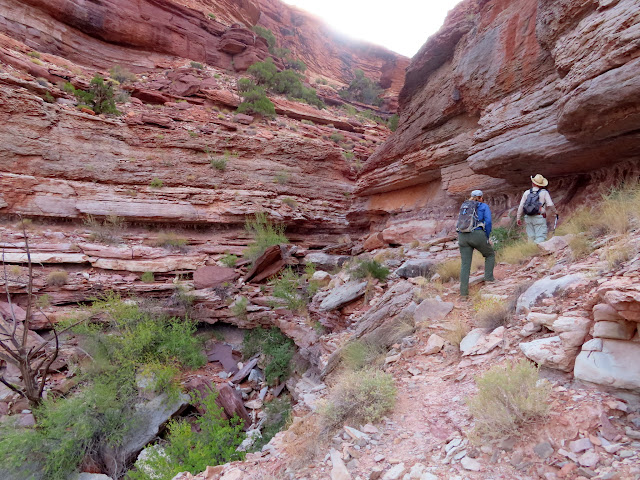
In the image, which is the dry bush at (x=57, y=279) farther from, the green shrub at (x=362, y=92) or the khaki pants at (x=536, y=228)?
the green shrub at (x=362, y=92)

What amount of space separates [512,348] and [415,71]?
11104 mm

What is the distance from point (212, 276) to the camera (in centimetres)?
1041

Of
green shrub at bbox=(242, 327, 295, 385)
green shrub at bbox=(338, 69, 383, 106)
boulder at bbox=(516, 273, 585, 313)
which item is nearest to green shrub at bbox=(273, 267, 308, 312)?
green shrub at bbox=(242, 327, 295, 385)

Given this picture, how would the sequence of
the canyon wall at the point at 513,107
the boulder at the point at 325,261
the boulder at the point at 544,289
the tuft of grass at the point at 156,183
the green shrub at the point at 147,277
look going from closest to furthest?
the boulder at the point at 544,289 → the canyon wall at the point at 513,107 → the green shrub at the point at 147,277 → the boulder at the point at 325,261 → the tuft of grass at the point at 156,183

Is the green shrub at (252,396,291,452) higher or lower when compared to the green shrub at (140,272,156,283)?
lower

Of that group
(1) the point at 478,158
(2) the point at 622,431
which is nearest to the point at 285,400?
(2) the point at 622,431

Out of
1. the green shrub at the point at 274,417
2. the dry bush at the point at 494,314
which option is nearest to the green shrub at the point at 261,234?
the green shrub at the point at 274,417

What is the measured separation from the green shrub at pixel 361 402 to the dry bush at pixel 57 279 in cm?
948

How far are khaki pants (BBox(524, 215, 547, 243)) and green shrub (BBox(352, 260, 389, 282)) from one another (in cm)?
276

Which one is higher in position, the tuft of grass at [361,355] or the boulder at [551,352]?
the boulder at [551,352]

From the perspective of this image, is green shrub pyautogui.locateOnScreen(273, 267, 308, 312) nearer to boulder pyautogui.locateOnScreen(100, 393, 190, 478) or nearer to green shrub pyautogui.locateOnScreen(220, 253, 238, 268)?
green shrub pyautogui.locateOnScreen(220, 253, 238, 268)

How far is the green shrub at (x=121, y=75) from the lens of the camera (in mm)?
16719

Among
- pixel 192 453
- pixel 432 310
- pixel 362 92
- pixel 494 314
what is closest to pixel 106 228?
pixel 192 453

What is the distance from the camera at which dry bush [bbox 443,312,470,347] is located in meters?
3.41
